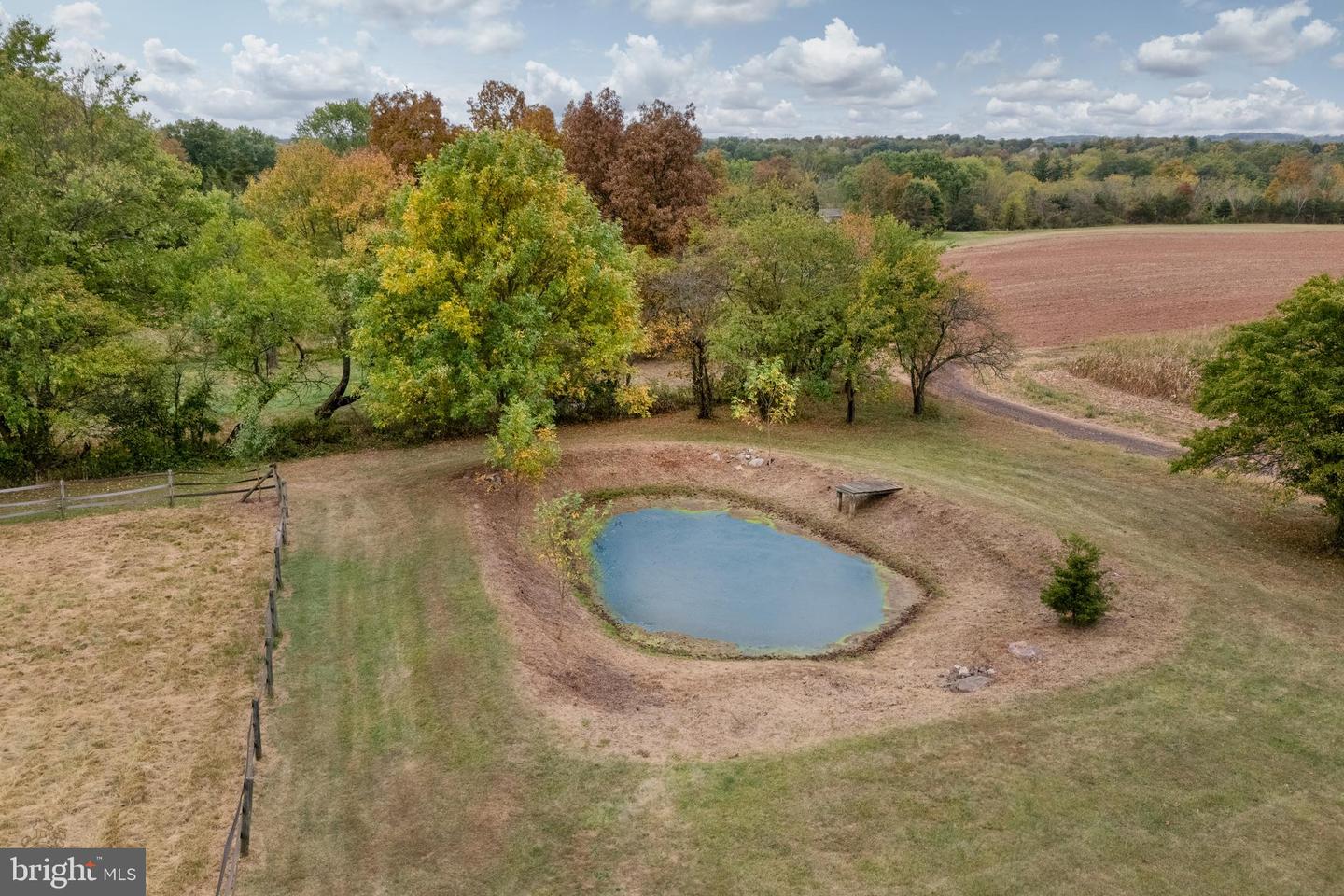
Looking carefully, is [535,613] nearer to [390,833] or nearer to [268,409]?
[390,833]

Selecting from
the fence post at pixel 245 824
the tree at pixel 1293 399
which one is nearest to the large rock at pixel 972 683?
the tree at pixel 1293 399

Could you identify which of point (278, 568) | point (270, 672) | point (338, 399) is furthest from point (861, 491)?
point (338, 399)

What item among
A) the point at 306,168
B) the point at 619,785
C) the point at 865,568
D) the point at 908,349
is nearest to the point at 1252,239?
the point at 908,349

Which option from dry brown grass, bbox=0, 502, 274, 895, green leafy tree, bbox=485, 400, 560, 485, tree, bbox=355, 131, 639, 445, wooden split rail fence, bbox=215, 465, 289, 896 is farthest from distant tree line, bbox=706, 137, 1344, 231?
wooden split rail fence, bbox=215, 465, 289, 896

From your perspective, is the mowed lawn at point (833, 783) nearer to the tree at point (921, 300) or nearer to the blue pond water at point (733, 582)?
the blue pond water at point (733, 582)

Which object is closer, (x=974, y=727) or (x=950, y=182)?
(x=974, y=727)

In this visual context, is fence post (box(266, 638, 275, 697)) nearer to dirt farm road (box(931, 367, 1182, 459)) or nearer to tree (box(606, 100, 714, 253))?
dirt farm road (box(931, 367, 1182, 459))
